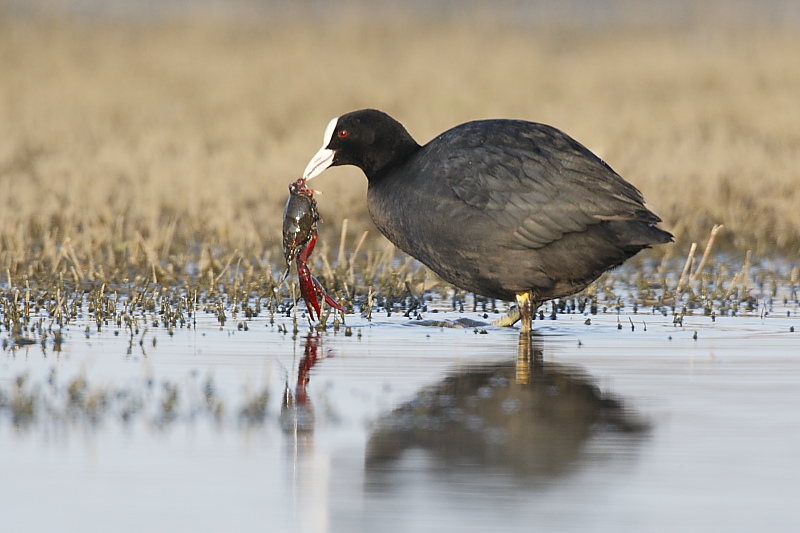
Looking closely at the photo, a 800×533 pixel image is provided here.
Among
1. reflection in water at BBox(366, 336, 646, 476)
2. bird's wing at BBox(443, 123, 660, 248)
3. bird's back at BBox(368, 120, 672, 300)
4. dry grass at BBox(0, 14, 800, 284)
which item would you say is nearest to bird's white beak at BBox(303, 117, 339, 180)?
bird's back at BBox(368, 120, 672, 300)

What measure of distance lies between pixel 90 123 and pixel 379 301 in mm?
8528

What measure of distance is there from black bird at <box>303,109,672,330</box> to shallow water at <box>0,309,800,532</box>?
449 mm

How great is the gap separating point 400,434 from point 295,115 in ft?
40.0

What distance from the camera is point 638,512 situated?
3.96 m

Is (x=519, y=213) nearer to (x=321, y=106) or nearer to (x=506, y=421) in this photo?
(x=506, y=421)

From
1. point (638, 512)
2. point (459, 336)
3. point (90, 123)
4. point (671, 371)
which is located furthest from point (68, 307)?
point (90, 123)

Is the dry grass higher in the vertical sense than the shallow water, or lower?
higher

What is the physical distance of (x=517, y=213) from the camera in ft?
23.5

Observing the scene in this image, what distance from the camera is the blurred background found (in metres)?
11.4

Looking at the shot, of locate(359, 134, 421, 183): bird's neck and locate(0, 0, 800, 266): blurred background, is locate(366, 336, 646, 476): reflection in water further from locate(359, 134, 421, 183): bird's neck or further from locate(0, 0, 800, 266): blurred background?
locate(0, 0, 800, 266): blurred background

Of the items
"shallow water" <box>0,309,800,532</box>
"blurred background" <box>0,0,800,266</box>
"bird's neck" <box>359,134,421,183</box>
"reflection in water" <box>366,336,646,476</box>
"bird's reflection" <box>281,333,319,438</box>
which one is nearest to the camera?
"shallow water" <box>0,309,800,532</box>

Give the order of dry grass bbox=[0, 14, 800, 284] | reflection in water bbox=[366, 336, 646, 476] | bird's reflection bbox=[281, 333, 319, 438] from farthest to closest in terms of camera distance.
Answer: dry grass bbox=[0, 14, 800, 284] → bird's reflection bbox=[281, 333, 319, 438] → reflection in water bbox=[366, 336, 646, 476]

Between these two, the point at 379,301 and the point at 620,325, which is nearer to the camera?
the point at 620,325

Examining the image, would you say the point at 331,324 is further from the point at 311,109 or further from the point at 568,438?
the point at 311,109
